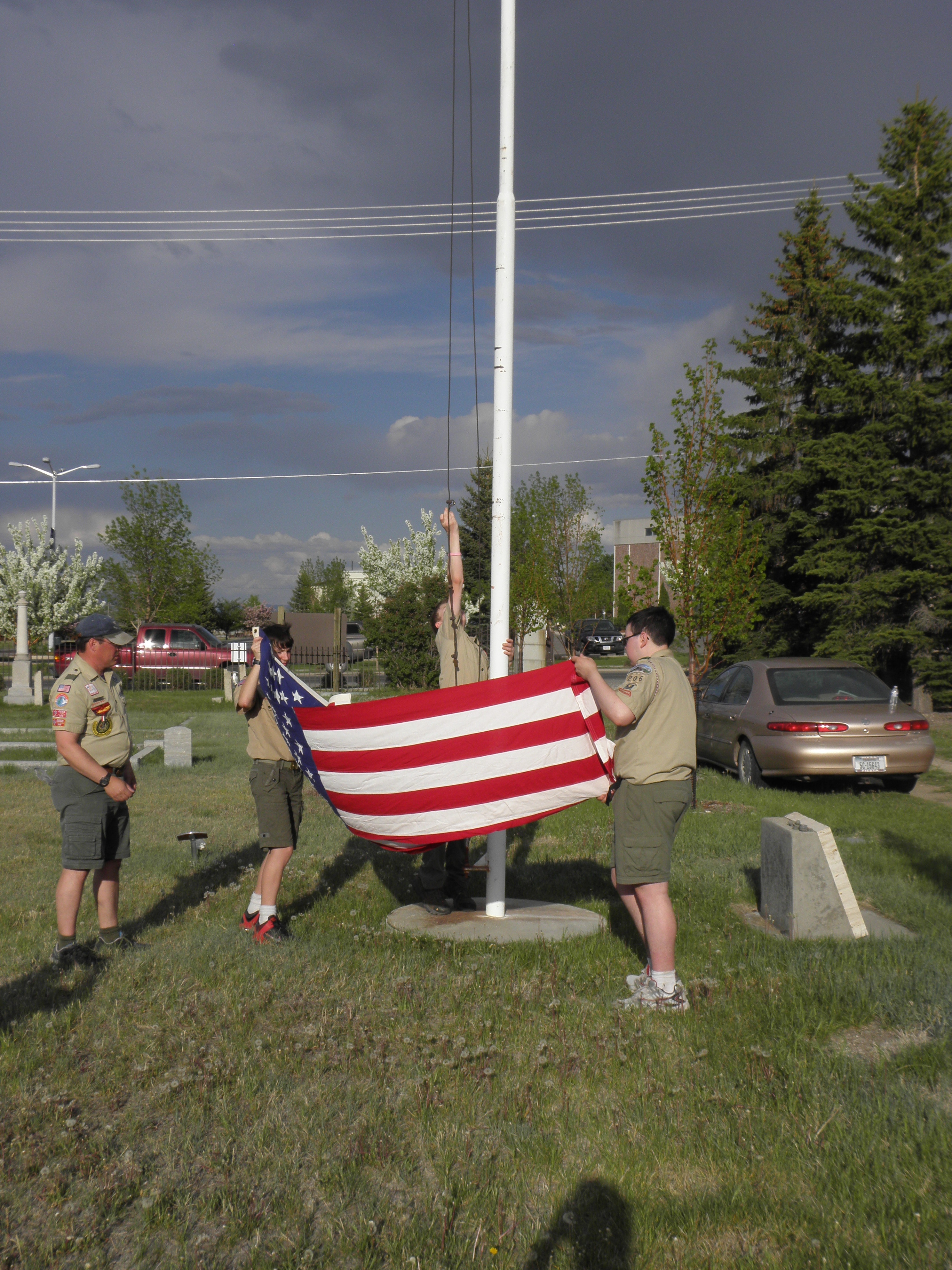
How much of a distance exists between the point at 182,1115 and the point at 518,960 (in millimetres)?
2156

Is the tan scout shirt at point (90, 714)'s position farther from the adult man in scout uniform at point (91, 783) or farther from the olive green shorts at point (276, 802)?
the olive green shorts at point (276, 802)

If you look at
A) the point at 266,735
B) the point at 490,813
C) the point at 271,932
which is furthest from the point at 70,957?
the point at 490,813

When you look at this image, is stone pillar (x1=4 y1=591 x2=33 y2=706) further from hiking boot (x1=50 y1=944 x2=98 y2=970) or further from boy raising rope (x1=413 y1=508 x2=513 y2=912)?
boy raising rope (x1=413 y1=508 x2=513 y2=912)

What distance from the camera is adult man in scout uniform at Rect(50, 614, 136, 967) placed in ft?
17.3

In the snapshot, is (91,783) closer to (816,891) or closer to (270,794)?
(270,794)

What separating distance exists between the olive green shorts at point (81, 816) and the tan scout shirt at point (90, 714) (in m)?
0.11

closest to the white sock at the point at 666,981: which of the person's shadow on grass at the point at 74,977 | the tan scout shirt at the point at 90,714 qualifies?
the person's shadow on grass at the point at 74,977

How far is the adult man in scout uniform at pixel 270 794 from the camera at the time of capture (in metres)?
5.70

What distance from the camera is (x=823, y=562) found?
22.6 m

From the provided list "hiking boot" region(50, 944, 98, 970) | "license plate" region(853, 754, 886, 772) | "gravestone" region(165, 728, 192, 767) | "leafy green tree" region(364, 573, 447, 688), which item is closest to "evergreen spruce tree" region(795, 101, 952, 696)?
"leafy green tree" region(364, 573, 447, 688)

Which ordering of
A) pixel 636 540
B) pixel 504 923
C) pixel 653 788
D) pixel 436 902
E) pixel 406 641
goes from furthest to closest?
pixel 636 540, pixel 406 641, pixel 436 902, pixel 504 923, pixel 653 788

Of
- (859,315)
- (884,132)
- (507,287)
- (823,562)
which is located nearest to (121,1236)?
(507,287)

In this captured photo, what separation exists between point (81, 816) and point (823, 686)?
336 inches

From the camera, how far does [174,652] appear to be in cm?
2962
